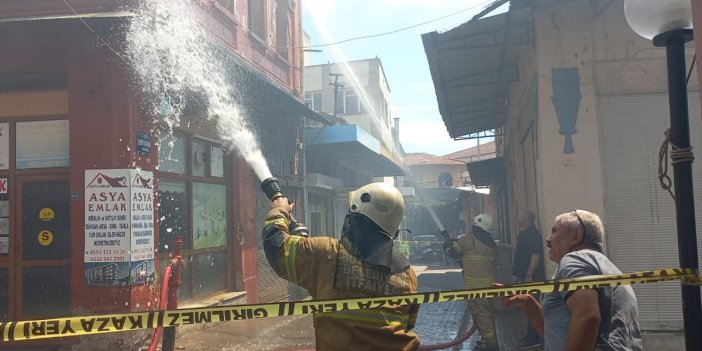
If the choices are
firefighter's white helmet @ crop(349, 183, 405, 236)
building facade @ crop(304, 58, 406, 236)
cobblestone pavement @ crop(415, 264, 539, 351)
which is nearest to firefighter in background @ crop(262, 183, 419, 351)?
firefighter's white helmet @ crop(349, 183, 405, 236)

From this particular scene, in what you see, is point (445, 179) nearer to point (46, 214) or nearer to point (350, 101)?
point (350, 101)

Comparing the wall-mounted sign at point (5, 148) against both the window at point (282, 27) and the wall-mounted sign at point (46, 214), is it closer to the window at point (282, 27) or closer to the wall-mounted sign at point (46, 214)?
the wall-mounted sign at point (46, 214)

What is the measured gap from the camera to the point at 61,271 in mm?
7395

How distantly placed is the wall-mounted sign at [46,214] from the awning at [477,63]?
5.60m

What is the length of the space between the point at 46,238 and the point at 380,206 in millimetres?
6492

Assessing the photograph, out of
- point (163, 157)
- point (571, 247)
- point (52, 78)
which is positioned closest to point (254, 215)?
point (163, 157)

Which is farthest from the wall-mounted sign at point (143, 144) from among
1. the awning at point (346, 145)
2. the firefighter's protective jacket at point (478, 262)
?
the awning at point (346, 145)

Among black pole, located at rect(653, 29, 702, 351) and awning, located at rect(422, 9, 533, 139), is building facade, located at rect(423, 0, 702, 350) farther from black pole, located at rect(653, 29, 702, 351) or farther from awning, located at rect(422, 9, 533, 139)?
black pole, located at rect(653, 29, 702, 351)

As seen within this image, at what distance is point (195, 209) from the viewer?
925 cm

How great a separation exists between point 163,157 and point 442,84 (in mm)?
4806

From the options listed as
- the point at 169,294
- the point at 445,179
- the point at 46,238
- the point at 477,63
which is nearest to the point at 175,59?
the point at 46,238

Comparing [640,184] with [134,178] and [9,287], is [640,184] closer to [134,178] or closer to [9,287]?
[134,178]

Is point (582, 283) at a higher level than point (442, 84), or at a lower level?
lower

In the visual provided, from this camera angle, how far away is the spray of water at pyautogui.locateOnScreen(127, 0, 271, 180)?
754 cm
